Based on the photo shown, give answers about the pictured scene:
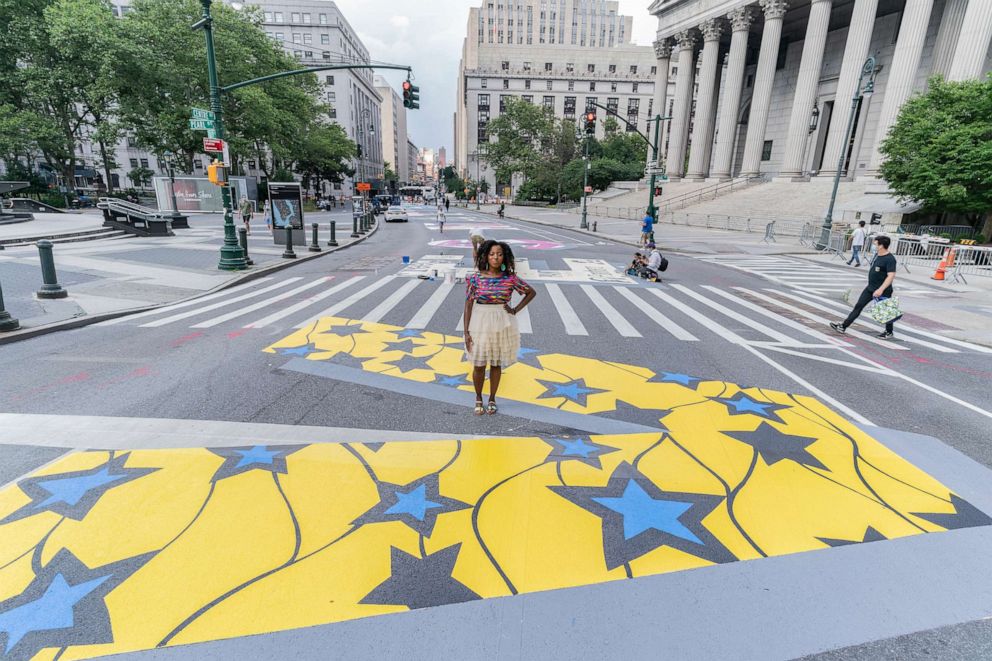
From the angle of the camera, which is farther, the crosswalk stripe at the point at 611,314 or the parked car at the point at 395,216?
the parked car at the point at 395,216

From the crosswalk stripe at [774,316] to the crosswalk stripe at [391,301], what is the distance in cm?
879

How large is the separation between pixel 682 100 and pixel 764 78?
976 centimetres

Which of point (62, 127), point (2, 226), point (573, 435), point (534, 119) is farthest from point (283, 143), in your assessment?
point (573, 435)

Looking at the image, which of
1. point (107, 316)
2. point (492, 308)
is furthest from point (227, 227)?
point (492, 308)

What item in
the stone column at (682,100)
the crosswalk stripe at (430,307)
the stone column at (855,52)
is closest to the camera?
the crosswalk stripe at (430,307)

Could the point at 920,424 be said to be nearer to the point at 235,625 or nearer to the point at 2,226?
the point at 235,625

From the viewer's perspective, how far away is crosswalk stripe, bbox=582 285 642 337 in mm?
9420

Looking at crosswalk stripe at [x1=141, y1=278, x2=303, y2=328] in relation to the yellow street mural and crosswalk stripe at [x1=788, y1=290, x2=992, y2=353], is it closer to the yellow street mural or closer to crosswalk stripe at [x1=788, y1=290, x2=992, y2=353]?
the yellow street mural

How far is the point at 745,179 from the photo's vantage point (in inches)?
1764

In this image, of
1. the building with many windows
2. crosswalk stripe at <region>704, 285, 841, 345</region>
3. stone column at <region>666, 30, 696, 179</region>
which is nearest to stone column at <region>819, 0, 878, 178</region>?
stone column at <region>666, 30, 696, 179</region>

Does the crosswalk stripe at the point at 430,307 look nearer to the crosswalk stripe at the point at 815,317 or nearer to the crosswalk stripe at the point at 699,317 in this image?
the crosswalk stripe at the point at 699,317

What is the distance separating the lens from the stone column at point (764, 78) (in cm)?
4044

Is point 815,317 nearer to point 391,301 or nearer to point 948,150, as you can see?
point 391,301

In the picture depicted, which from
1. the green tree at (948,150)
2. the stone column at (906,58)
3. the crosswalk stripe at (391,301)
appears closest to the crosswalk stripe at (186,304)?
the crosswalk stripe at (391,301)
